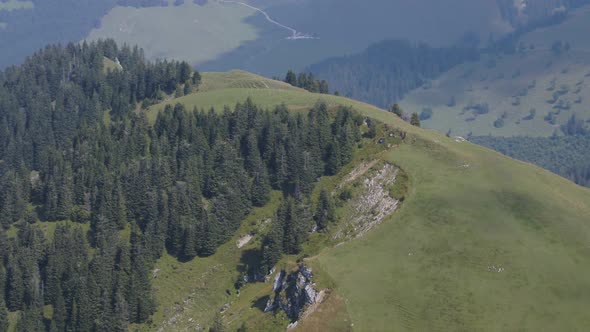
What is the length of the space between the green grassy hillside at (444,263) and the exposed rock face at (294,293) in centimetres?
199

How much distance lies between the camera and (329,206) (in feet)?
548

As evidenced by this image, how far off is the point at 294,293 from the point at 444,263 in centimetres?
2276

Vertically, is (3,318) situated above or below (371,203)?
below

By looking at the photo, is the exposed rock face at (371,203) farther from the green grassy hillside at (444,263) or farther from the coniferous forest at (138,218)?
the coniferous forest at (138,218)

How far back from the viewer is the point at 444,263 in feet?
460

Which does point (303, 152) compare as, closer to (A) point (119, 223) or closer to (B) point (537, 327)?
(A) point (119, 223)

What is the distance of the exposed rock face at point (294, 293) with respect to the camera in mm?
135875

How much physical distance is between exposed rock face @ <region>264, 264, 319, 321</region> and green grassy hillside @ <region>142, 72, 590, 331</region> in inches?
78.2

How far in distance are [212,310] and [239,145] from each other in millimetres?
48566

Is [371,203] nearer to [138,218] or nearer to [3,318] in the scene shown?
[138,218]

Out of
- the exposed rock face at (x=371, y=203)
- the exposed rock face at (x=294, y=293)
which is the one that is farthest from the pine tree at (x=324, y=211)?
the exposed rock face at (x=294, y=293)

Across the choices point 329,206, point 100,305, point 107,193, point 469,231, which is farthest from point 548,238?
point 107,193

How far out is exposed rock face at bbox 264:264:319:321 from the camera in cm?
13588

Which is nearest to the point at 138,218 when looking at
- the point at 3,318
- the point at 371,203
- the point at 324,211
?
the point at 3,318
